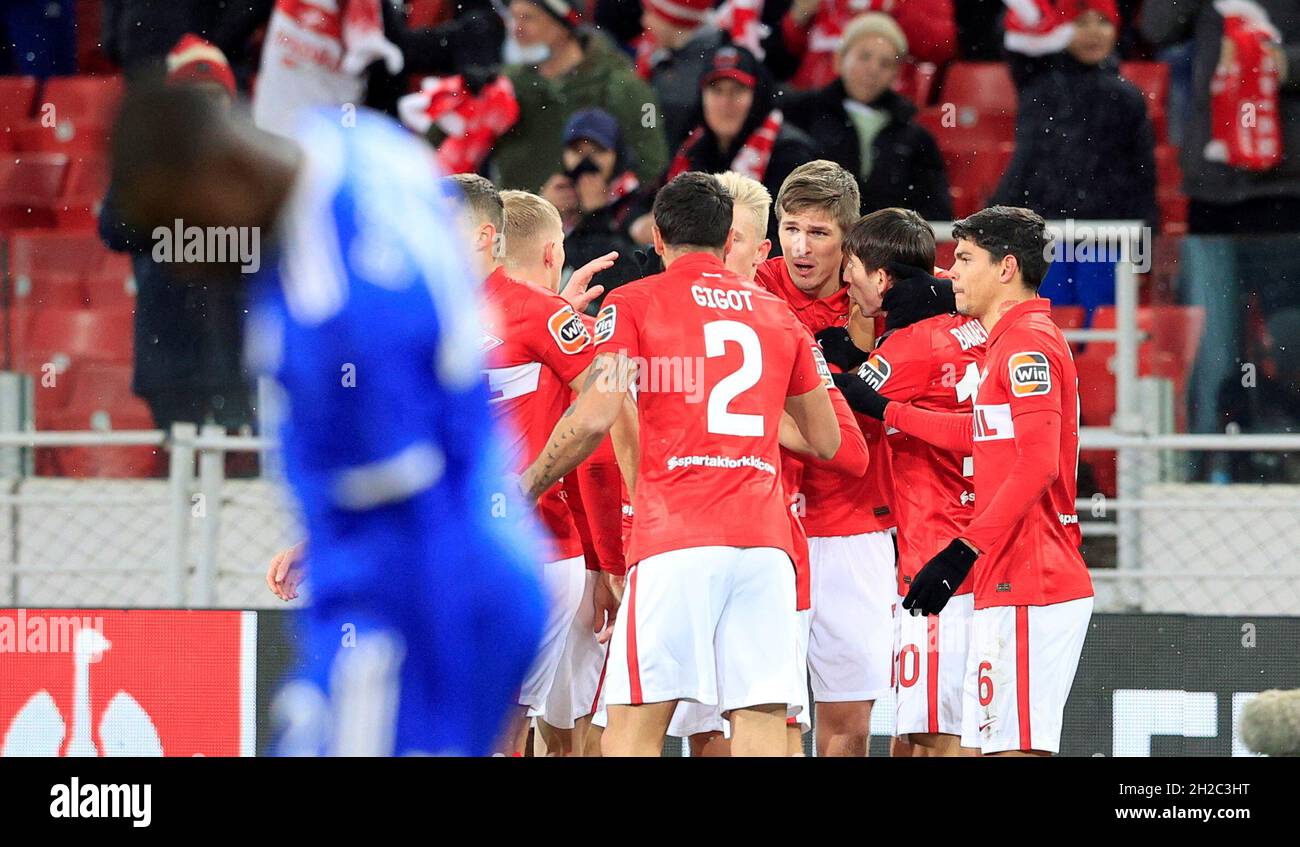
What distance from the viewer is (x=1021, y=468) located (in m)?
3.71

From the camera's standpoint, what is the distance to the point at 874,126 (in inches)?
255

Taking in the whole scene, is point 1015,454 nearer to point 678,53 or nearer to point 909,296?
point 909,296

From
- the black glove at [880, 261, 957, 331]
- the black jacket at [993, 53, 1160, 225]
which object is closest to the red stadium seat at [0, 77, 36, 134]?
the black jacket at [993, 53, 1160, 225]

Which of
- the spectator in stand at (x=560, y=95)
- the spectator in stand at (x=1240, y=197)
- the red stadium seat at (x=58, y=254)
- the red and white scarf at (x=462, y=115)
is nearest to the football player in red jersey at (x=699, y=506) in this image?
the spectator in stand at (x=1240, y=197)

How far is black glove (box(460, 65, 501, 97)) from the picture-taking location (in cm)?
678

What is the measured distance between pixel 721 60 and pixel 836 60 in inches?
21.3

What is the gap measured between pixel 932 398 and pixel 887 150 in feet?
8.02

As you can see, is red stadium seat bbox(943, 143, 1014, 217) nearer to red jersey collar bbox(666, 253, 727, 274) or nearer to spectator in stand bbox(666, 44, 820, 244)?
spectator in stand bbox(666, 44, 820, 244)

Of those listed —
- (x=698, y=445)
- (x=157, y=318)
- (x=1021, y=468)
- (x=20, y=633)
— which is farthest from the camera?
(x=157, y=318)

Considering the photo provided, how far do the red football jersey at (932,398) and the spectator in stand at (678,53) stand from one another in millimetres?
2602

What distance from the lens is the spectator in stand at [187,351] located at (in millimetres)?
5945
